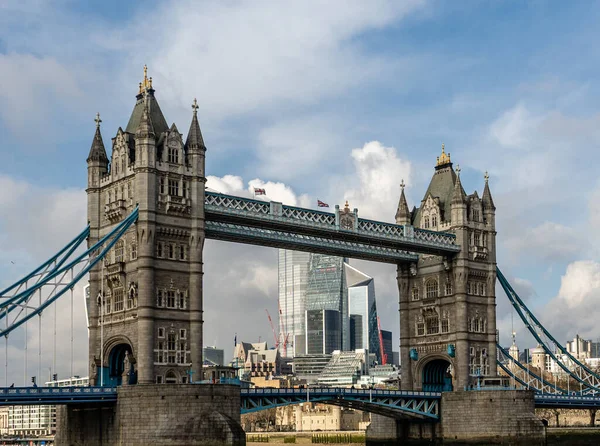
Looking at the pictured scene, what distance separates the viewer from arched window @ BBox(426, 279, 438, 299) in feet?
410

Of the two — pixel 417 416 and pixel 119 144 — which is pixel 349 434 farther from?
pixel 119 144

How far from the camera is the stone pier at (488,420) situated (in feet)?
370

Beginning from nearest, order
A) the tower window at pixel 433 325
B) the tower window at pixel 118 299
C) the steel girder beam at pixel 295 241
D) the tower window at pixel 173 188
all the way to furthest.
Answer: the tower window at pixel 173 188 < the tower window at pixel 118 299 < the steel girder beam at pixel 295 241 < the tower window at pixel 433 325

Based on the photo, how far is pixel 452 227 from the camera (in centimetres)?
12438

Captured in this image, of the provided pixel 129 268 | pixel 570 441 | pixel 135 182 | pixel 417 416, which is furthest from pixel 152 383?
pixel 570 441

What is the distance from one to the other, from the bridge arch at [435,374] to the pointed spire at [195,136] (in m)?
42.2

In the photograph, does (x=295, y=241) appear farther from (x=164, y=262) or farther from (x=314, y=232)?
(x=164, y=262)

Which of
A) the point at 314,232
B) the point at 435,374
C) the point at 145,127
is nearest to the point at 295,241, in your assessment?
the point at 314,232

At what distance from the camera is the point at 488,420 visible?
113m

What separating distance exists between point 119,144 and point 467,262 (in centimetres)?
4646

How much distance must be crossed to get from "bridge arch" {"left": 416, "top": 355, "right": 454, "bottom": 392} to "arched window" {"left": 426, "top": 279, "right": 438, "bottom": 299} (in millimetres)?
7447

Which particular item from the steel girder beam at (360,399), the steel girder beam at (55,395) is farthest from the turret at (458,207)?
the steel girder beam at (55,395)

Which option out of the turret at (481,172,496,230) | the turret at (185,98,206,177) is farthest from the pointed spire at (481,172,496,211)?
the turret at (185,98,206,177)

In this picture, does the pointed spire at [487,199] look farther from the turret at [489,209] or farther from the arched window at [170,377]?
the arched window at [170,377]
